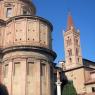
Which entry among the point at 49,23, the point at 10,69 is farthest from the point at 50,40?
the point at 10,69

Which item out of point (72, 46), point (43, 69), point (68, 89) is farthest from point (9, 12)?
point (72, 46)

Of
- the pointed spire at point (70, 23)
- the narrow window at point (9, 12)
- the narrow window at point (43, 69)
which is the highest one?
the pointed spire at point (70, 23)

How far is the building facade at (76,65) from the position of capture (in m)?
33.8

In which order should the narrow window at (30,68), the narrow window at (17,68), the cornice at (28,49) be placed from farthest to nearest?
1. the cornice at (28,49)
2. the narrow window at (17,68)
3. the narrow window at (30,68)

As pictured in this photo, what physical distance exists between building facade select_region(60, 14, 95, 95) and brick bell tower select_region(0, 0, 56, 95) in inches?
344

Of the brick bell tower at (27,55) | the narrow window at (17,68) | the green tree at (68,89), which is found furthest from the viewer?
the green tree at (68,89)

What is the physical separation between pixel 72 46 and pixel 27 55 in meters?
40.4

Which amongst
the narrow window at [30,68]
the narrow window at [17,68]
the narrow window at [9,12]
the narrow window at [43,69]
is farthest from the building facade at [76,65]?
the narrow window at [9,12]

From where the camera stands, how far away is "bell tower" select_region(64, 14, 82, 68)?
62525mm

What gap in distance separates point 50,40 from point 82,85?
31.4 ft

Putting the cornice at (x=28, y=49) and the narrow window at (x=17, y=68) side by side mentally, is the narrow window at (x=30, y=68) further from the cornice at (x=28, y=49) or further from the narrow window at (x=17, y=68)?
the cornice at (x=28, y=49)

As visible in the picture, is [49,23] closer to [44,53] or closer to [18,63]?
[44,53]

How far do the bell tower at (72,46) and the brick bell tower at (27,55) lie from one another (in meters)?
34.5

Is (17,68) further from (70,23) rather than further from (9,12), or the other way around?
(70,23)
